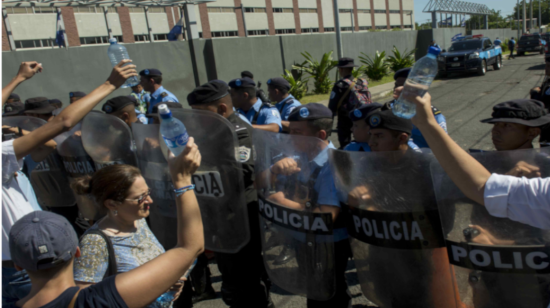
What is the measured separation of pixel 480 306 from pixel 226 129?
1.63 m

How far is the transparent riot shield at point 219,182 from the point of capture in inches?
97.8

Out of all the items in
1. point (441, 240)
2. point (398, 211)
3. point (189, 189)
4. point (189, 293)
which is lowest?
point (189, 293)

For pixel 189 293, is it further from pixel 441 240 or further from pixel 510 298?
pixel 510 298

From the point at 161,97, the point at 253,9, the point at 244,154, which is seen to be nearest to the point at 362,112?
the point at 244,154

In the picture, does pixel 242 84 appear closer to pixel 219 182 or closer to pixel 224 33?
pixel 219 182

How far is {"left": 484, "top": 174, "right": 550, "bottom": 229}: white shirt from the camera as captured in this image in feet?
4.80

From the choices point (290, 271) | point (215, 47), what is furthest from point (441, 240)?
point (215, 47)

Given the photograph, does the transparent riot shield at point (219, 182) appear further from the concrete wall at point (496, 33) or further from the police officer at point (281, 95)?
the concrete wall at point (496, 33)

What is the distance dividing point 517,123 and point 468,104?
10290 millimetres

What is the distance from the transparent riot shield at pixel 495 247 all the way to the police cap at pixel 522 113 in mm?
647

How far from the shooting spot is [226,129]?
8.06 feet

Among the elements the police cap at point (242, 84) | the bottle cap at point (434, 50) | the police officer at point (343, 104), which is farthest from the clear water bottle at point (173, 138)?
the police officer at point (343, 104)

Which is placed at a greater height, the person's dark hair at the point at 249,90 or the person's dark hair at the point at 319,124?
the person's dark hair at the point at 249,90

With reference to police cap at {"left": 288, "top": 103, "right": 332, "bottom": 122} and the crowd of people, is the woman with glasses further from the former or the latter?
police cap at {"left": 288, "top": 103, "right": 332, "bottom": 122}
